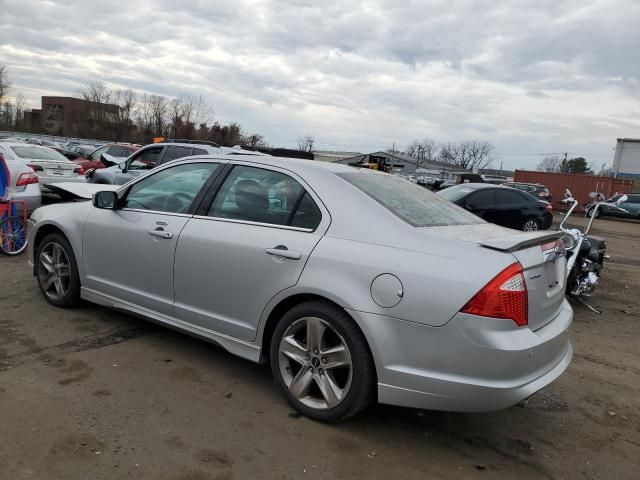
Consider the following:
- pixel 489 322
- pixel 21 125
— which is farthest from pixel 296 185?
pixel 21 125

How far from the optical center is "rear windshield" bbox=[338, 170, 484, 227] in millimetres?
3285

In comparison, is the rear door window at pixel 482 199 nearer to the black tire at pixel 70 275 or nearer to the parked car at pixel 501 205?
the parked car at pixel 501 205

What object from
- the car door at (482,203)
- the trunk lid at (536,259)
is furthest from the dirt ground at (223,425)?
the car door at (482,203)

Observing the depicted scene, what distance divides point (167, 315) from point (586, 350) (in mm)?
3926

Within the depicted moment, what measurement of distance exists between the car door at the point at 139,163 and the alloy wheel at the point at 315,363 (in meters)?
8.07

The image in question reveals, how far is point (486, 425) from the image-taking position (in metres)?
3.41

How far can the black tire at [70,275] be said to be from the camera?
4.70 metres

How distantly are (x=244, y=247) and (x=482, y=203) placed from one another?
9927 mm

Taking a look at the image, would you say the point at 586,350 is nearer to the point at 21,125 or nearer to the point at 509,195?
the point at 509,195

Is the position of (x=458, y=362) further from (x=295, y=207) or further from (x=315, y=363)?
(x=295, y=207)

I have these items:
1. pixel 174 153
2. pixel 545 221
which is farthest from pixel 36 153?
pixel 545 221

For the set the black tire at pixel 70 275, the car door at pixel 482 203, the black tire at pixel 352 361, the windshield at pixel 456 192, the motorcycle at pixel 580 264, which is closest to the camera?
the black tire at pixel 352 361

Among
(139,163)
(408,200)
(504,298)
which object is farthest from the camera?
(139,163)

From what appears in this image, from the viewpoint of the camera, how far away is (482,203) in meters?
12.3
